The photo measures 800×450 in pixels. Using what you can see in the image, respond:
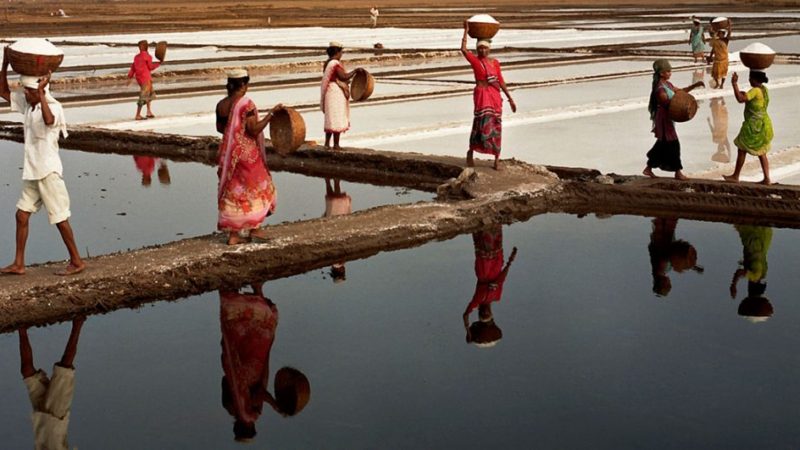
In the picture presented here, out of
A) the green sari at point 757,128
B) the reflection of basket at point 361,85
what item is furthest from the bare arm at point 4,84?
the green sari at point 757,128

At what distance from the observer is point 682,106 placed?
9336mm

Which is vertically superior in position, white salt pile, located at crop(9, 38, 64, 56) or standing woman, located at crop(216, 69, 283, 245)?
white salt pile, located at crop(9, 38, 64, 56)

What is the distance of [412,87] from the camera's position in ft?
63.1

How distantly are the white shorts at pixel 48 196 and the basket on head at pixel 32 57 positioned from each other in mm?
545

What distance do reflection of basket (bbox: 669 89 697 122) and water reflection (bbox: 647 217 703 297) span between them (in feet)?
3.40

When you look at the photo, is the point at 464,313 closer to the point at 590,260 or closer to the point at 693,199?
the point at 590,260

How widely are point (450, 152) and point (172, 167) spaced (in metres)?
2.62

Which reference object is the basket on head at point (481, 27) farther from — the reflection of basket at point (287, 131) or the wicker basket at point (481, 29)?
the reflection of basket at point (287, 131)

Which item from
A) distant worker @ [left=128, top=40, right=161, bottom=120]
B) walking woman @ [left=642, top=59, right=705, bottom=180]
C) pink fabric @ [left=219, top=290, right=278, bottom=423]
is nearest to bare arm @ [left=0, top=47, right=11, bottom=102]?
pink fabric @ [left=219, top=290, right=278, bottom=423]

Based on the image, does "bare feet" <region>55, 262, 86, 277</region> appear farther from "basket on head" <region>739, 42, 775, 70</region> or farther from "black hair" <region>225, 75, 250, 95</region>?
"basket on head" <region>739, 42, 775, 70</region>

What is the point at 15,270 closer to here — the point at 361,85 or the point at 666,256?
the point at 666,256

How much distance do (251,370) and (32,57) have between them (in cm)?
207

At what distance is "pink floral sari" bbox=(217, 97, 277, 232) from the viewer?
282 inches

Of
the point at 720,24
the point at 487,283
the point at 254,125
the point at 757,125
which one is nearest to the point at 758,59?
the point at 757,125
